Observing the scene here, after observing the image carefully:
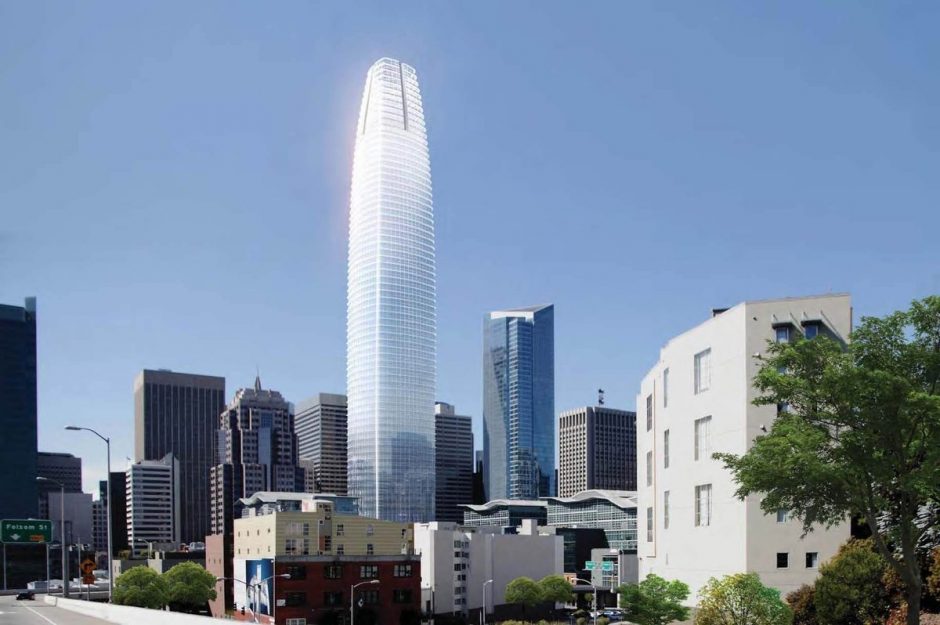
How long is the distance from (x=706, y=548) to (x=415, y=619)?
113282 millimetres

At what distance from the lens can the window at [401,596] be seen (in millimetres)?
173250

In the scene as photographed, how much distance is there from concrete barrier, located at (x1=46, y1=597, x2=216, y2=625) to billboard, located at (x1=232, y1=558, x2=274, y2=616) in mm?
93825

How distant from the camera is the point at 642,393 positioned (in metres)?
90.9

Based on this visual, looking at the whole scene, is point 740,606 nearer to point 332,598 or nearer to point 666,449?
point 666,449

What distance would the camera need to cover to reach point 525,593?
197 m

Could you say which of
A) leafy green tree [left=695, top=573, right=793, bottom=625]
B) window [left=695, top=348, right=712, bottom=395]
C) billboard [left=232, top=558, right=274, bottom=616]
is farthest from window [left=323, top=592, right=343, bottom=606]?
leafy green tree [left=695, top=573, right=793, bottom=625]

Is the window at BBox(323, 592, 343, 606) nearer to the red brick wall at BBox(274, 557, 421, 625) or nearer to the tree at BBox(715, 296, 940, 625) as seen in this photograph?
the red brick wall at BBox(274, 557, 421, 625)

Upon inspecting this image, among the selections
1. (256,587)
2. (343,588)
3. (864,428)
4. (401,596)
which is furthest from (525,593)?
(864,428)

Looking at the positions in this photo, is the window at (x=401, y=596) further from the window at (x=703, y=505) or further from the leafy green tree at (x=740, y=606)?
the leafy green tree at (x=740, y=606)

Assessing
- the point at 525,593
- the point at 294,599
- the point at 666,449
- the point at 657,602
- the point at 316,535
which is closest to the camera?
the point at 657,602

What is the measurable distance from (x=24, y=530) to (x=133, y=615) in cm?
6222

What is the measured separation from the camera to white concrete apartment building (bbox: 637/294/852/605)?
64.9m

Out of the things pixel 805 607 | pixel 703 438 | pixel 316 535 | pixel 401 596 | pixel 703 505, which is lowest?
pixel 401 596

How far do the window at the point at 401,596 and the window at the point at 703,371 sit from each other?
11527cm
